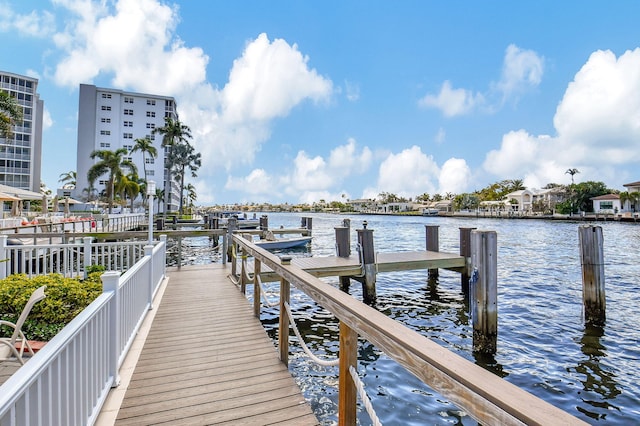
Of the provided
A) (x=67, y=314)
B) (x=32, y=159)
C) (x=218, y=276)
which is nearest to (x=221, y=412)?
(x=67, y=314)

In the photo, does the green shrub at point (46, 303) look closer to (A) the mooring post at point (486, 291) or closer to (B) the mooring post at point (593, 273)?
(A) the mooring post at point (486, 291)

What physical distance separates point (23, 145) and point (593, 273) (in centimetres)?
6663

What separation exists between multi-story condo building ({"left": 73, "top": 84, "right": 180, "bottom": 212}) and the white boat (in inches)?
1720

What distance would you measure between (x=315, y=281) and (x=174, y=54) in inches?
876

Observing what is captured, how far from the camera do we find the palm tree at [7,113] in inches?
796

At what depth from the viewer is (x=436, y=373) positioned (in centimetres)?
141

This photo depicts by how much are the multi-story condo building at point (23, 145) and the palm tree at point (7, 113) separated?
36540mm

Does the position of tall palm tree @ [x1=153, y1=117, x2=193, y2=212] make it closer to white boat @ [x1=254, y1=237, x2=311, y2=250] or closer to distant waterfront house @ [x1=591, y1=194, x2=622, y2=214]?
white boat @ [x1=254, y1=237, x2=311, y2=250]

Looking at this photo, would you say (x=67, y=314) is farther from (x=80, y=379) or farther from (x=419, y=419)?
(x=419, y=419)

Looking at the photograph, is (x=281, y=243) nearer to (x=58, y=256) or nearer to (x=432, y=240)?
(x=432, y=240)

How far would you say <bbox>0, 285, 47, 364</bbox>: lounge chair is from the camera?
308cm

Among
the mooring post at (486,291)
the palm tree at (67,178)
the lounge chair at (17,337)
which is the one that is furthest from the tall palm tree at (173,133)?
the mooring post at (486,291)

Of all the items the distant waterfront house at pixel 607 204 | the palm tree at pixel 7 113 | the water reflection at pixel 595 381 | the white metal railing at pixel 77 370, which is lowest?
the water reflection at pixel 595 381

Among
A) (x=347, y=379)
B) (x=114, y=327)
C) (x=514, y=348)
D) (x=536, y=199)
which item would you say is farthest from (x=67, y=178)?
(x=536, y=199)
